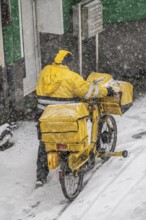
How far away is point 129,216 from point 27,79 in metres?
5.37

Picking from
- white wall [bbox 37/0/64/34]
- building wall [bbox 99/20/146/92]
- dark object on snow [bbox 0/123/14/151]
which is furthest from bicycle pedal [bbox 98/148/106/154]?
building wall [bbox 99/20/146/92]

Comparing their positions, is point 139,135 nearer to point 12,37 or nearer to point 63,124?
point 63,124

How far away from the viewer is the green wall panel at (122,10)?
13508 millimetres

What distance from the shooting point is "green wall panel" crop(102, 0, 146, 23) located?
13.5 m

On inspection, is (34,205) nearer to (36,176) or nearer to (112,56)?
(36,176)

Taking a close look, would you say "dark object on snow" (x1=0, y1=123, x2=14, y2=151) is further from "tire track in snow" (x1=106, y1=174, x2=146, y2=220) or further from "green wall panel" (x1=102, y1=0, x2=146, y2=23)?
"green wall panel" (x1=102, y1=0, x2=146, y2=23)

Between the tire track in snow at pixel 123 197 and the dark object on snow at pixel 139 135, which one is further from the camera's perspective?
the dark object on snow at pixel 139 135

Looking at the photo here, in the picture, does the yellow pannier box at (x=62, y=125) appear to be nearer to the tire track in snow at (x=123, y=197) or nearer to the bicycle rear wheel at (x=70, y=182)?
the bicycle rear wheel at (x=70, y=182)

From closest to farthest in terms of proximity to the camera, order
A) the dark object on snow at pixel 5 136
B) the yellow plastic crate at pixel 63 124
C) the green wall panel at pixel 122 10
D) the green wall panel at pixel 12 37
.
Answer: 1. the yellow plastic crate at pixel 63 124
2. the dark object on snow at pixel 5 136
3. the green wall panel at pixel 12 37
4. the green wall panel at pixel 122 10

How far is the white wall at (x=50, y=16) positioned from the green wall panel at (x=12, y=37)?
82cm

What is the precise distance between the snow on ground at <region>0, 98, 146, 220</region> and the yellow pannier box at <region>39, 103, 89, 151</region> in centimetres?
80

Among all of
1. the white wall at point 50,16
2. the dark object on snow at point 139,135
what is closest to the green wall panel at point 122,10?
the white wall at point 50,16

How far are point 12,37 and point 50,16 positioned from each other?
117 cm

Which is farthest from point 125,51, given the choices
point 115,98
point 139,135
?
point 115,98
